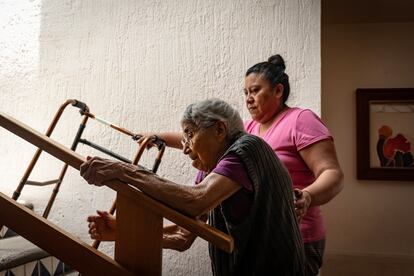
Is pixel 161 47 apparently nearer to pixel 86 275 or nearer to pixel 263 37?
pixel 263 37

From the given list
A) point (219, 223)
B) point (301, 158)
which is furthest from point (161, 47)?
point (219, 223)

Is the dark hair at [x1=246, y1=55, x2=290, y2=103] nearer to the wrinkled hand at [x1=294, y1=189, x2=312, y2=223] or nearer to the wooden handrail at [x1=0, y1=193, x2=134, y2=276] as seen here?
the wrinkled hand at [x1=294, y1=189, x2=312, y2=223]

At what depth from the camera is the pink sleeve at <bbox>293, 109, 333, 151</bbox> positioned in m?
1.47

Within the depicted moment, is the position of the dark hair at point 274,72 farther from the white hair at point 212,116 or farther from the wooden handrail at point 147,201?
the wooden handrail at point 147,201

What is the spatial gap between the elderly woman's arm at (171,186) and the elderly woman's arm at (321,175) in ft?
1.21

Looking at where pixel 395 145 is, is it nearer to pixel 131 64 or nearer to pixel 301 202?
pixel 131 64

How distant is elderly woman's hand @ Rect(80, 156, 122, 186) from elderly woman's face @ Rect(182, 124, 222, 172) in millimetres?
243

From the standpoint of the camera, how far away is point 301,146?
149cm

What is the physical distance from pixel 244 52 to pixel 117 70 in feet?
2.47

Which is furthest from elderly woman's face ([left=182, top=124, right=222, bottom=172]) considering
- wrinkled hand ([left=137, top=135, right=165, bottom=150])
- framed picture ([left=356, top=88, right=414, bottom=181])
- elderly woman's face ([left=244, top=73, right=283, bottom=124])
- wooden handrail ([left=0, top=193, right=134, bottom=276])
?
framed picture ([left=356, top=88, right=414, bottom=181])

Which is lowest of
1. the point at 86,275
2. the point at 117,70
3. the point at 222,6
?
the point at 86,275

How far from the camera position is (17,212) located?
1109 mm

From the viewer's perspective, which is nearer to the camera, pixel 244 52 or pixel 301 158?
pixel 301 158

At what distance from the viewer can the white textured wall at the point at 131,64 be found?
2143 mm
